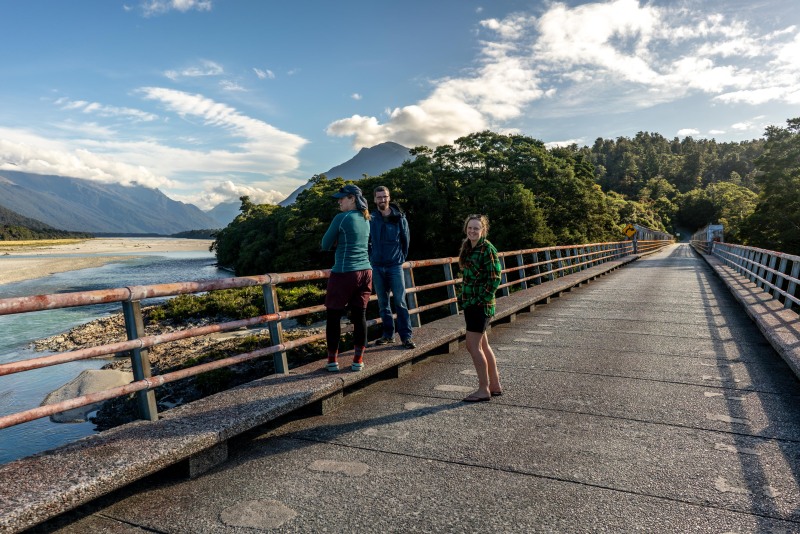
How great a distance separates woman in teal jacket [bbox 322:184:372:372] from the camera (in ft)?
16.1

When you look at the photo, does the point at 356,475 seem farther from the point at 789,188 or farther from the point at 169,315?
the point at 789,188

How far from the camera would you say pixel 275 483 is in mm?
3266

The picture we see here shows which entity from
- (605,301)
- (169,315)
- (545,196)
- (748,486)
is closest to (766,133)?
(545,196)

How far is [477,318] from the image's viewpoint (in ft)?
15.8

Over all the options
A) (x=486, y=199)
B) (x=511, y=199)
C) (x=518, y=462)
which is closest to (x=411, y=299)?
(x=518, y=462)

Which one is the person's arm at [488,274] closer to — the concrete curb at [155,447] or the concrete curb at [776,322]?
the concrete curb at [155,447]

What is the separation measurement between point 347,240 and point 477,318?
143 centimetres

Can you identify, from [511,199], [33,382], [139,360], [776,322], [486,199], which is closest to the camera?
[139,360]

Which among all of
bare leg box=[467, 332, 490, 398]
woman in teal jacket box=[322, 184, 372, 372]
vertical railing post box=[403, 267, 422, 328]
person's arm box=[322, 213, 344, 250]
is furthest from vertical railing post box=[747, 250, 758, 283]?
person's arm box=[322, 213, 344, 250]

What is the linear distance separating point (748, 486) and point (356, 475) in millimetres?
2438

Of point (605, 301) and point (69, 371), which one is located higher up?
point (605, 301)

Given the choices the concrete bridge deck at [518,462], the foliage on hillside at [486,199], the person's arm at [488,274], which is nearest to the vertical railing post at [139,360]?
the concrete bridge deck at [518,462]

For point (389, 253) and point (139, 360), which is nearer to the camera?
point (139, 360)

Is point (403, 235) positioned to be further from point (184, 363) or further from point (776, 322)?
point (184, 363)
